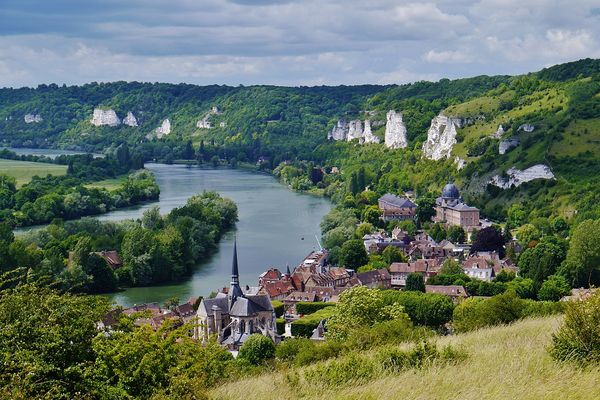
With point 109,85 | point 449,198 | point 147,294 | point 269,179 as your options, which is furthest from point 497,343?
point 109,85

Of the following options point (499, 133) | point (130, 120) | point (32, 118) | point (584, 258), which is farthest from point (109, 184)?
point (32, 118)

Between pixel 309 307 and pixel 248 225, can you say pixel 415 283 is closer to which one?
pixel 309 307

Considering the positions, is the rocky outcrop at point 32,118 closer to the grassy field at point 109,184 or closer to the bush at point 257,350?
the grassy field at point 109,184

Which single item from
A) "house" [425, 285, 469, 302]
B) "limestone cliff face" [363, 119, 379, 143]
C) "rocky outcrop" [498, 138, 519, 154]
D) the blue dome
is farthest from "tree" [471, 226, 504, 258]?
"limestone cliff face" [363, 119, 379, 143]

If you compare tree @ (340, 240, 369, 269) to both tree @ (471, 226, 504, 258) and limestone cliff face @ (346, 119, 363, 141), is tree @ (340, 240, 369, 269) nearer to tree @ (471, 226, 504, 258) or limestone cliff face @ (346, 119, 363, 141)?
tree @ (471, 226, 504, 258)

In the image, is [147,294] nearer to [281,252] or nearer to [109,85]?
[281,252]

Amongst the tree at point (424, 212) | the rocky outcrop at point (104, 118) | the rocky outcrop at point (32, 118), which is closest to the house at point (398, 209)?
the tree at point (424, 212)
